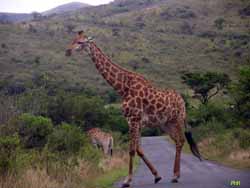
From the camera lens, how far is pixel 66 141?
53.7 ft

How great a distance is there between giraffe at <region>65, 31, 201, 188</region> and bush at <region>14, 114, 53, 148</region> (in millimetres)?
3211

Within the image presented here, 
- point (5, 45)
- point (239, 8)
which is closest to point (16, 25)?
point (5, 45)

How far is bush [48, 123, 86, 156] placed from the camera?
52.9 feet

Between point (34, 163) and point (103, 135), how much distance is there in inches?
417

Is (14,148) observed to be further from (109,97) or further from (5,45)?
(5,45)

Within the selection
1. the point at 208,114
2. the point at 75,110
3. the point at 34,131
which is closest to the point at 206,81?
the point at 208,114

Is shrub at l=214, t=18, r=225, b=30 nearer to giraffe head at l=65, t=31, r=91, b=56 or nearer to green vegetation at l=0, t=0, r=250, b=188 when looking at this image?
green vegetation at l=0, t=0, r=250, b=188

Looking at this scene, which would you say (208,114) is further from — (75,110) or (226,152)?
(226,152)

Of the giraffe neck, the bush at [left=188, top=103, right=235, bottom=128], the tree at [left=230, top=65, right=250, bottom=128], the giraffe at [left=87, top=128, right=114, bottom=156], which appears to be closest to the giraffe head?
the giraffe neck

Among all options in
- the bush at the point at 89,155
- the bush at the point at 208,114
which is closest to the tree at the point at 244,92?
the bush at the point at 208,114

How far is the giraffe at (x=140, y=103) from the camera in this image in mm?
13719

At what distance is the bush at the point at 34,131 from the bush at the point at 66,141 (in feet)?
1.37

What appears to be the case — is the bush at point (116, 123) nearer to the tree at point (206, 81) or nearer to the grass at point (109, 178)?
the grass at point (109, 178)

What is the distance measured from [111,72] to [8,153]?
12.2 ft
